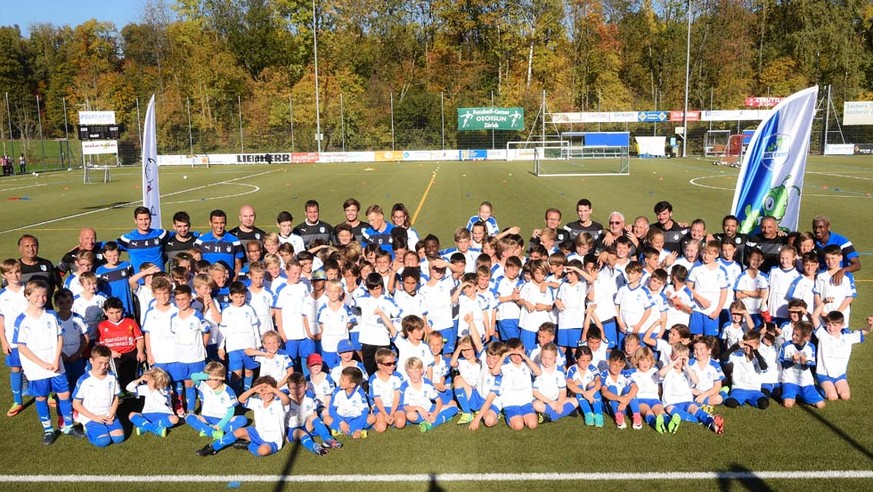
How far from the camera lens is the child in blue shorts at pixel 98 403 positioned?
19.2 ft

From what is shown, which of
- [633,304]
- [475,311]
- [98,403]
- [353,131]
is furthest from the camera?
[353,131]

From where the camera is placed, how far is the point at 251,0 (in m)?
74.1

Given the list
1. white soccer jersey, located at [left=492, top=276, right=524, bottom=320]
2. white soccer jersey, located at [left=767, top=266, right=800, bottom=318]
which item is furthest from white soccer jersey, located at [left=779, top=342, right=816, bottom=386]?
white soccer jersey, located at [left=492, top=276, right=524, bottom=320]

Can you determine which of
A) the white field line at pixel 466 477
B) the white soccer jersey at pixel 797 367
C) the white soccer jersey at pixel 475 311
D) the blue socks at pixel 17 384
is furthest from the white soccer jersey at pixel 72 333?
the white soccer jersey at pixel 797 367

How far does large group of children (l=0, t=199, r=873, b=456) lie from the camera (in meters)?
6.06

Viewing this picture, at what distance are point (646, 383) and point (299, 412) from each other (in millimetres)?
3469

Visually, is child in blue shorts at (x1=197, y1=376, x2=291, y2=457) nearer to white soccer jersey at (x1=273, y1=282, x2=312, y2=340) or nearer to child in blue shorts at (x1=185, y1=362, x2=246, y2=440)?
child in blue shorts at (x1=185, y1=362, x2=246, y2=440)

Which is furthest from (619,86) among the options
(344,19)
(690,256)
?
(690,256)

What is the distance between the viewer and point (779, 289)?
734 cm

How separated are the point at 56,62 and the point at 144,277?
284 ft

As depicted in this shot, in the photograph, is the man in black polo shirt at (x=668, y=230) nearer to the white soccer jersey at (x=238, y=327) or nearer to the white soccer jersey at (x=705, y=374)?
the white soccer jersey at (x=705, y=374)

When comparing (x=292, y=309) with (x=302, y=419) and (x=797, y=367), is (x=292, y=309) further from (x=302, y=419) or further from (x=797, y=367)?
(x=797, y=367)

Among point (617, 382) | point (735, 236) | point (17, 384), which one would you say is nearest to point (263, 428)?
point (17, 384)

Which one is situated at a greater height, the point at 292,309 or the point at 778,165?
the point at 778,165
